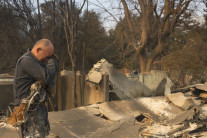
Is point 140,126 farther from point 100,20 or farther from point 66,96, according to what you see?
point 100,20

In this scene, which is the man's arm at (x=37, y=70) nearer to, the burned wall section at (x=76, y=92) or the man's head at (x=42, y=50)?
the man's head at (x=42, y=50)

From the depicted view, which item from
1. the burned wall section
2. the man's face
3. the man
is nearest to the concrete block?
the burned wall section

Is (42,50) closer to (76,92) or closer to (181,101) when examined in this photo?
(76,92)

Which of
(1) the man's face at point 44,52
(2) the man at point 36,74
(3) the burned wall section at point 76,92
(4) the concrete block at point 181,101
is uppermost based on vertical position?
(1) the man's face at point 44,52

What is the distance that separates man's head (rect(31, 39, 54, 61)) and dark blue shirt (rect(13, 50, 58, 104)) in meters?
0.06

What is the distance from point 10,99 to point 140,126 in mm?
3602

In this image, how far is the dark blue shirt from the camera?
8.61 ft

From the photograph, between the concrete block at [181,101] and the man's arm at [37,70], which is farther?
the concrete block at [181,101]

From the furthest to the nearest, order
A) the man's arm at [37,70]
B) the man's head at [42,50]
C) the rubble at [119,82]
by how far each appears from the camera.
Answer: the rubble at [119,82] → the man's head at [42,50] → the man's arm at [37,70]

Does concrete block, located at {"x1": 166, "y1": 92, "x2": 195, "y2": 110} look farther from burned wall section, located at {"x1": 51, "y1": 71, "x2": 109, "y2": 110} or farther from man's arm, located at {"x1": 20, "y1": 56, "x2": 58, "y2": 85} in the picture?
man's arm, located at {"x1": 20, "y1": 56, "x2": 58, "y2": 85}

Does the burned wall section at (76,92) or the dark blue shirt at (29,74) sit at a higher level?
the dark blue shirt at (29,74)

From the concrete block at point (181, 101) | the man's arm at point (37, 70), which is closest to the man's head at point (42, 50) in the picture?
the man's arm at point (37, 70)

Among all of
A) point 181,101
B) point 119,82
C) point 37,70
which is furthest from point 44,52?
point 181,101

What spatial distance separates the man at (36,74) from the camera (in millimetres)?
2631
